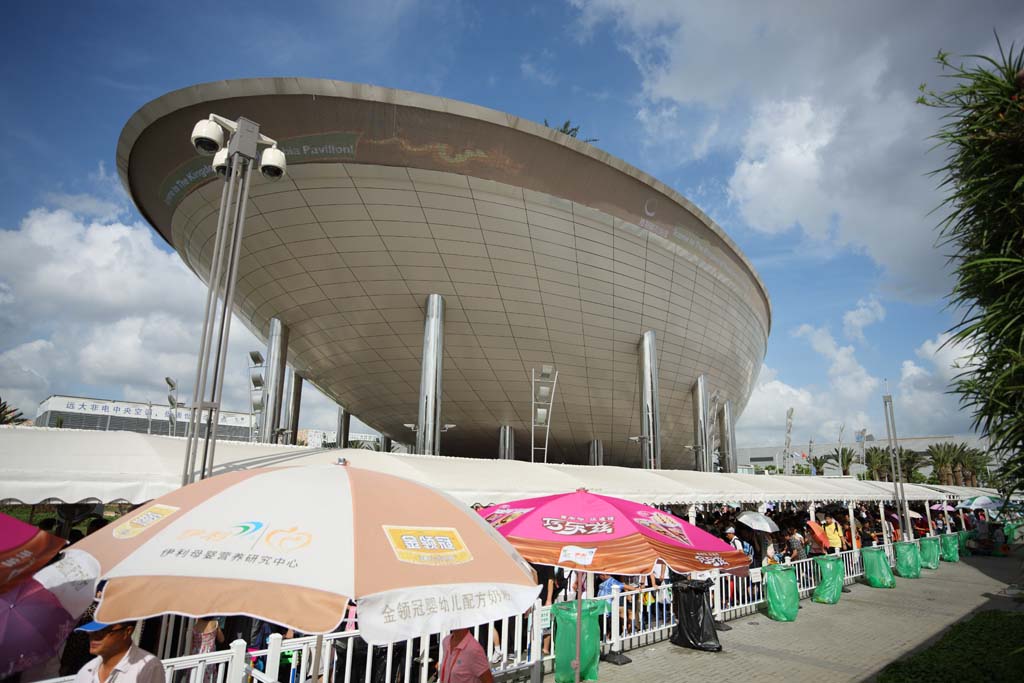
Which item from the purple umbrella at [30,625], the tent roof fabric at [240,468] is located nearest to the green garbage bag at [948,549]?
the tent roof fabric at [240,468]

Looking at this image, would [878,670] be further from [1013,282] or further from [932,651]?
[1013,282]

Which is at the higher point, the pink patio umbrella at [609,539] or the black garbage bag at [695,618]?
the pink patio umbrella at [609,539]

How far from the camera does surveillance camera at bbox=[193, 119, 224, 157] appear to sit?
689cm

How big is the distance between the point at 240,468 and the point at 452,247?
1304 cm

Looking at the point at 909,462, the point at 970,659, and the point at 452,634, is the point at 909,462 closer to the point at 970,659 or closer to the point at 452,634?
the point at 970,659

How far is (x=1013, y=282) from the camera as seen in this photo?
479 centimetres

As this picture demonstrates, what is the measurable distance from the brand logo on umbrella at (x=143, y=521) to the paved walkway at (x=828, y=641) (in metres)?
6.12

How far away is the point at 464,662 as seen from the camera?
4895 millimetres

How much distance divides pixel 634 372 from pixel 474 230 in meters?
12.0

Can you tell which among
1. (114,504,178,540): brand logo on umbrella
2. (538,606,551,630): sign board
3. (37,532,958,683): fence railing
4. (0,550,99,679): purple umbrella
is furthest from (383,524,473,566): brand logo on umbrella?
(538,606,551,630): sign board

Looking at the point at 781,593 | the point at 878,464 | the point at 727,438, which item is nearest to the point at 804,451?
the point at 878,464

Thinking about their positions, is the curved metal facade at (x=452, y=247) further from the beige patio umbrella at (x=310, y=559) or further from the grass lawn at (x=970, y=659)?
the beige patio umbrella at (x=310, y=559)

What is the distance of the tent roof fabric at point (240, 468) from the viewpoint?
23.5ft

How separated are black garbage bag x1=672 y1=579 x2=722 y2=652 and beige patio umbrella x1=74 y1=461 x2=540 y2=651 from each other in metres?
7.30
